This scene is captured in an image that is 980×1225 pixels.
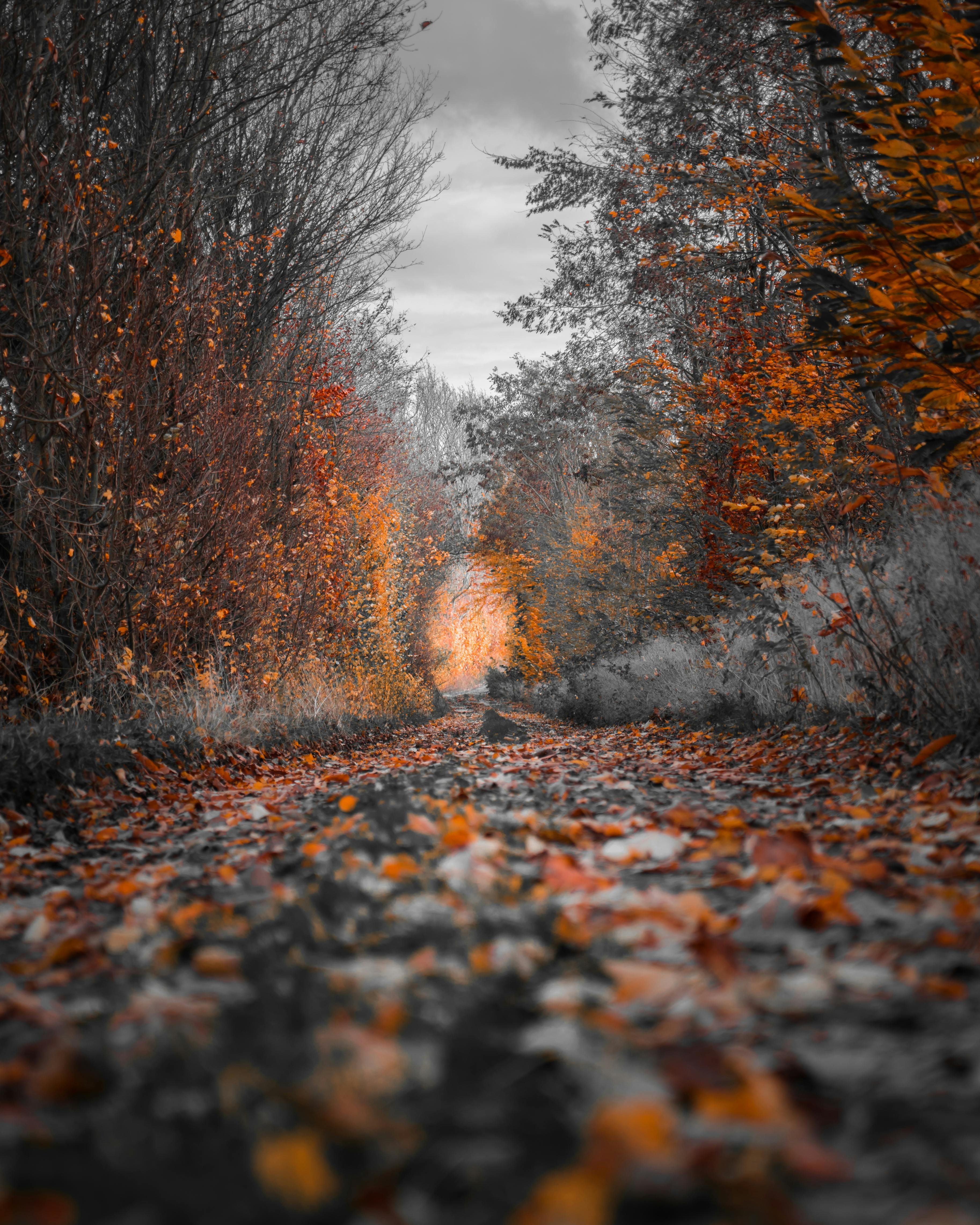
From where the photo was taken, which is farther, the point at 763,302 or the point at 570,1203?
the point at 763,302

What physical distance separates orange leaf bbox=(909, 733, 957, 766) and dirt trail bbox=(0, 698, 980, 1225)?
3.16 feet

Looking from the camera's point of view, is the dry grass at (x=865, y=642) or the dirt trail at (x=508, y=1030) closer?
the dirt trail at (x=508, y=1030)

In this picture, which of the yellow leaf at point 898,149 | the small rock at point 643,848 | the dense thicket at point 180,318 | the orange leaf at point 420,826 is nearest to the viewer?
the small rock at point 643,848

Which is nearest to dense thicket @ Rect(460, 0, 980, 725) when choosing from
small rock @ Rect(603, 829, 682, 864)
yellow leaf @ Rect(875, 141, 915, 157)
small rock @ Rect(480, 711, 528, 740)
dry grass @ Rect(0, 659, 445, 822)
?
yellow leaf @ Rect(875, 141, 915, 157)

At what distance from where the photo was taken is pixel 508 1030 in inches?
53.0

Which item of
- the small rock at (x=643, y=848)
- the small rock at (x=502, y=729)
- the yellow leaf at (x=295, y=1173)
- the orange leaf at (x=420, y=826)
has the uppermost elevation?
the yellow leaf at (x=295, y=1173)

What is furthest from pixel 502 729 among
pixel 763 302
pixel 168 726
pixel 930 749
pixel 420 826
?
pixel 420 826

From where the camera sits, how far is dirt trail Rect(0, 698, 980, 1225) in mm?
914

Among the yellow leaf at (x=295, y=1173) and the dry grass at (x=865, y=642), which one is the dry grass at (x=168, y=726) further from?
the dry grass at (x=865, y=642)

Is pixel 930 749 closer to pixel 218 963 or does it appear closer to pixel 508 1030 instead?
pixel 508 1030

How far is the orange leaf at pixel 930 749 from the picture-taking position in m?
3.69

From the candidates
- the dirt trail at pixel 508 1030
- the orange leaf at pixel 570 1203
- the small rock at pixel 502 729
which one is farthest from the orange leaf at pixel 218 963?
the small rock at pixel 502 729

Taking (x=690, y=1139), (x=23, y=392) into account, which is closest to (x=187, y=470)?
(x=23, y=392)

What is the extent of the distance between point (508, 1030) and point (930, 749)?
318 cm
